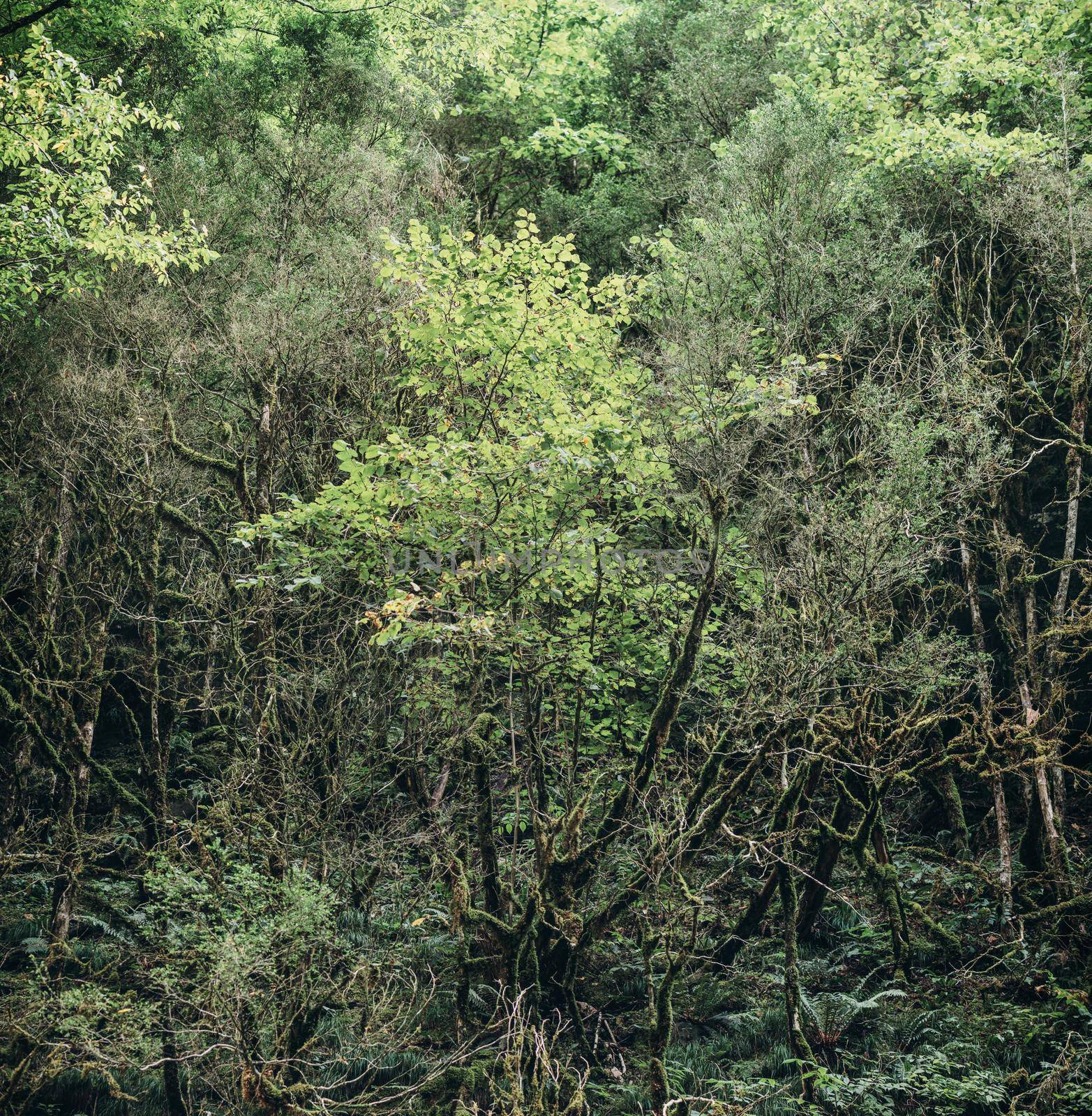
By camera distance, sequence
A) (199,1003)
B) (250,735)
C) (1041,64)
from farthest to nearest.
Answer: (1041,64), (250,735), (199,1003)

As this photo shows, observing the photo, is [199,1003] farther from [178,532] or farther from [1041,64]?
[1041,64]

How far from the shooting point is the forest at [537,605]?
7254 millimetres

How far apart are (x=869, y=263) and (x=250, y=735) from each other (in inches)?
313

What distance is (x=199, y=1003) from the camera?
21.0ft

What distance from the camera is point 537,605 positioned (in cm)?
898

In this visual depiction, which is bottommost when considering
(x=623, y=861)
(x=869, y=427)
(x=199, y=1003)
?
(x=623, y=861)

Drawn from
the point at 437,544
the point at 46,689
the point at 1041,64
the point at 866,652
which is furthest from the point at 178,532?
the point at 1041,64

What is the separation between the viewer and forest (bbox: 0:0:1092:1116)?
7254mm

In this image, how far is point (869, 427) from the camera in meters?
9.23

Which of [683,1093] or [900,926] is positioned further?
[900,926]

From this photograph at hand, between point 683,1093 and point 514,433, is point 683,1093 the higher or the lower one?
the lower one

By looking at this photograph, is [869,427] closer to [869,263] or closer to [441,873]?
[869,263]

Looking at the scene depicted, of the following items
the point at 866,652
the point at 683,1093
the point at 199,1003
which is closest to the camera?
the point at 199,1003

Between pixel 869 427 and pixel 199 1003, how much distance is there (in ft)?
24.7
